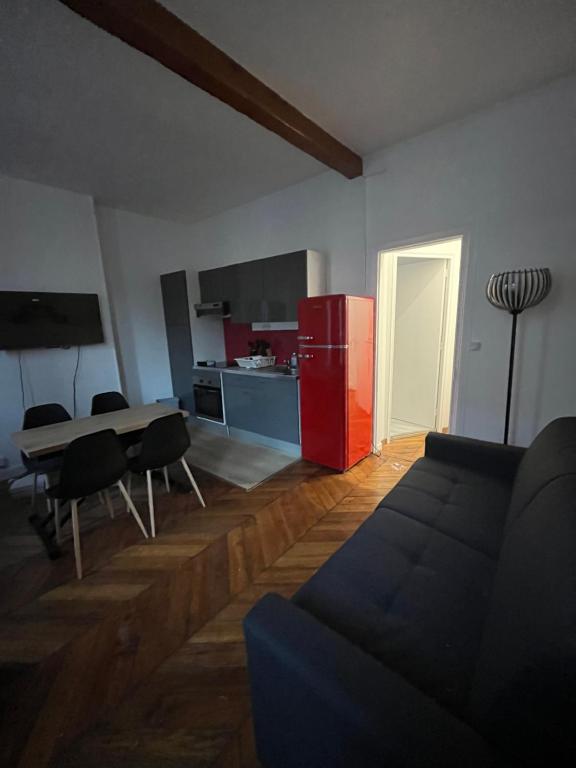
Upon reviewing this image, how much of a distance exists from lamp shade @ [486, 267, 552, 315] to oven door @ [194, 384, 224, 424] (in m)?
3.11

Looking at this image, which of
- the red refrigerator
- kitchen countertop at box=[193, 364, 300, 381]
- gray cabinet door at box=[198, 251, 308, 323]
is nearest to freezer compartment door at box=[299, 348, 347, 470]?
the red refrigerator

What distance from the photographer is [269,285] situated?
140 inches

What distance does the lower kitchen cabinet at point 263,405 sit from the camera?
11.0 ft

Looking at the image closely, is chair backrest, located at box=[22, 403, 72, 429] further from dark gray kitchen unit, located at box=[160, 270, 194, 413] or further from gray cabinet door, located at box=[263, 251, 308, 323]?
gray cabinet door, located at box=[263, 251, 308, 323]

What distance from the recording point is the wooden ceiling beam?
55.1 inches

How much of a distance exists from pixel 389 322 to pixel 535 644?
9.59ft

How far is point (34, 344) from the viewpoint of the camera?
10.4 ft

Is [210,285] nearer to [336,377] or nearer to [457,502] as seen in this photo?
[336,377]

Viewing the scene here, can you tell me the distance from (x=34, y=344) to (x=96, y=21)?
9.09 feet

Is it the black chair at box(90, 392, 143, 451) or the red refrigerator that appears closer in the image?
the red refrigerator

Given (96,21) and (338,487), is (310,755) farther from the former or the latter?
(96,21)

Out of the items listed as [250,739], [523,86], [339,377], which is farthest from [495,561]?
[523,86]

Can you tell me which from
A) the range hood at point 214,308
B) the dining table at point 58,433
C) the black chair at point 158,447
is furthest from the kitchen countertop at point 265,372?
the black chair at point 158,447

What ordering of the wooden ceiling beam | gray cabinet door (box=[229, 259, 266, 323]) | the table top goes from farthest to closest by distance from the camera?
gray cabinet door (box=[229, 259, 266, 323]) < the table top < the wooden ceiling beam
